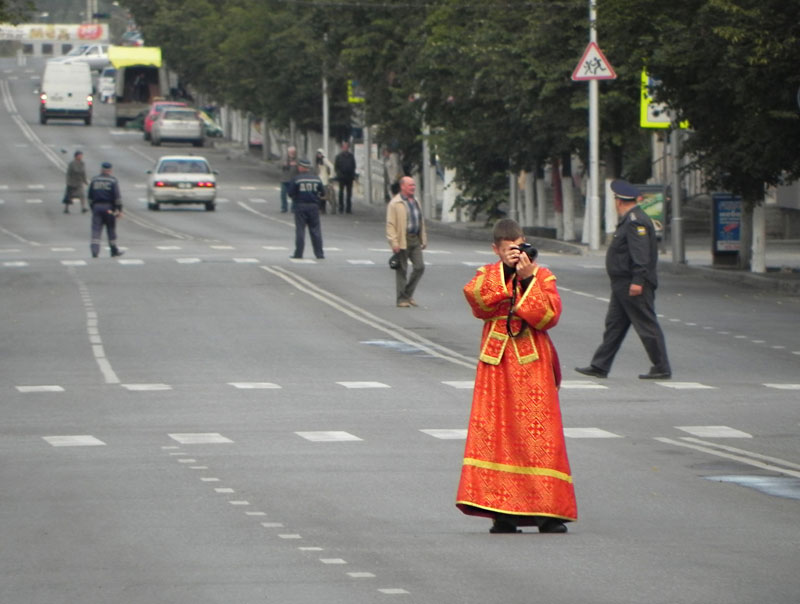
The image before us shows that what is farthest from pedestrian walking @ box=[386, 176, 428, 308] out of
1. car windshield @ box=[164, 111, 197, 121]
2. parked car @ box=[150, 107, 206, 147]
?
car windshield @ box=[164, 111, 197, 121]

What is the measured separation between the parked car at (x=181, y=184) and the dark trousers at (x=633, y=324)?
124 ft

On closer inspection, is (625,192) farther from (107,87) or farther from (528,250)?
(107,87)

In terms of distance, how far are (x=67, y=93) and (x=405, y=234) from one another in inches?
2959

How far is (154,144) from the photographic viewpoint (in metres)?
86.1

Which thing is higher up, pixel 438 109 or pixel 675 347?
pixel 438 109

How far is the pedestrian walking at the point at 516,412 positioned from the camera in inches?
345

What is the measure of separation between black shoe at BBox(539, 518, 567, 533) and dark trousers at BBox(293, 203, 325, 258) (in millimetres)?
22468

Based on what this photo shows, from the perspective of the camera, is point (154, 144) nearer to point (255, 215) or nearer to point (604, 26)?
point (255, 215)

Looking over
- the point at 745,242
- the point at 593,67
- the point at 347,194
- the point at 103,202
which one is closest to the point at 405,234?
the point at 745,242

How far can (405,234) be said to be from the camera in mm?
23344

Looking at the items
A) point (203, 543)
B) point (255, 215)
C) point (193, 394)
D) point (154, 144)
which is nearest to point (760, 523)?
point (203, 543)

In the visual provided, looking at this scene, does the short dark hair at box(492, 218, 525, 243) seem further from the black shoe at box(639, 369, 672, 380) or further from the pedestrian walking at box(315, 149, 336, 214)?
the pedestrian walking at box(315, 149, 336, 214)

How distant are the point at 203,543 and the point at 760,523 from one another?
2870 millimetres

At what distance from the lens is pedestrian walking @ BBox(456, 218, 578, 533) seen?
8773 mm
